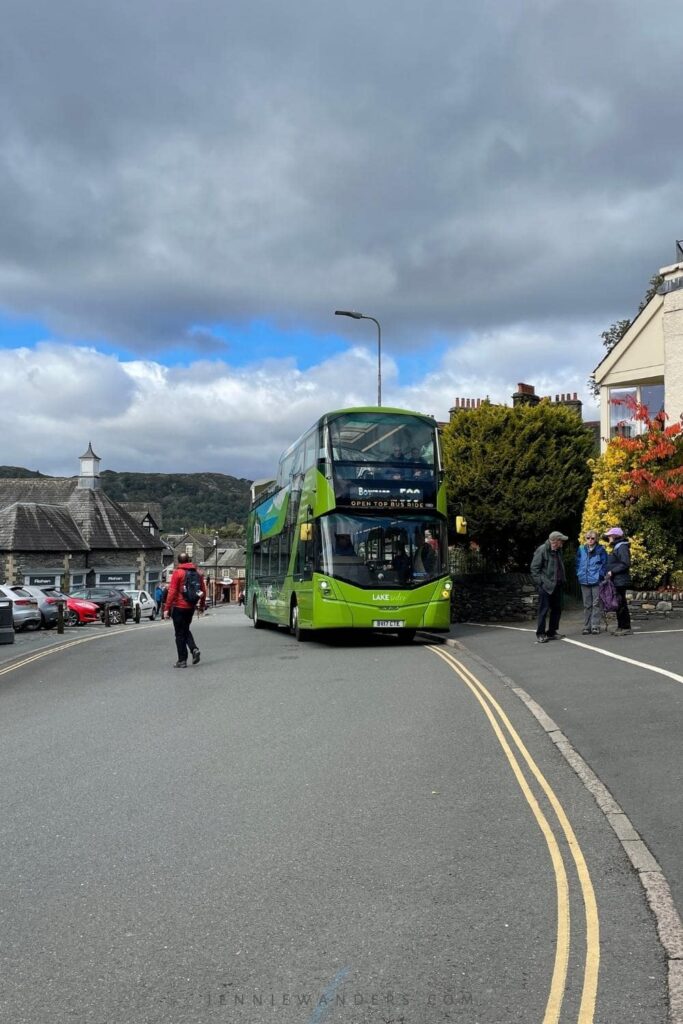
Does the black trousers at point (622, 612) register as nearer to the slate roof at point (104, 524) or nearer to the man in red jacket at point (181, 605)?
the man in red jacket at point (181, 605)

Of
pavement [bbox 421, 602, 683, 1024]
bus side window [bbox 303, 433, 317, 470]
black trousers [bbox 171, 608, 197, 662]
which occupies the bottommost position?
pavement [bbox 421, 602, 683, 1024]

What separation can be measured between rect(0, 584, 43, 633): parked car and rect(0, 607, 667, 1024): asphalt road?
737 inches

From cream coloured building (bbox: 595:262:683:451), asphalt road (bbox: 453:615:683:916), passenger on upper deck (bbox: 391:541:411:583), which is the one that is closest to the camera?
asphalt road (bbox: 453:615:683:916)

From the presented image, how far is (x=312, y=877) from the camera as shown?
5047 mm

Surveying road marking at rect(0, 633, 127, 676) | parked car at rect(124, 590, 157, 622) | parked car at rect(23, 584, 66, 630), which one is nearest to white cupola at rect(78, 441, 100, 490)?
parked car at rect(124, 590, 157, 622)

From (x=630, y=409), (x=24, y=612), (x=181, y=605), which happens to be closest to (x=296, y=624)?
(x=181, y=605)

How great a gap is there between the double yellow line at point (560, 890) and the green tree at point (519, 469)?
1460 centimetres

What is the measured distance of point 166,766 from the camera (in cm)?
766

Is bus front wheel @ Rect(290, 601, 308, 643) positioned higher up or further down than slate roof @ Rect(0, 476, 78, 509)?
further down

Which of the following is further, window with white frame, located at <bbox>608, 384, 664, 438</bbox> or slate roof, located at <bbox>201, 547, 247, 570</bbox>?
slate roof, located at <bbox>201, 547, 247, 570</bbox>

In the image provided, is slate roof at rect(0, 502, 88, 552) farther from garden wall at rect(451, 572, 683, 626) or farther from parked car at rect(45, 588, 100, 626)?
garden wall at rect(451, 572, 683, 626)

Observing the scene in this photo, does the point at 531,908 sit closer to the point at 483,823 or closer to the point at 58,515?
the point at 483,823

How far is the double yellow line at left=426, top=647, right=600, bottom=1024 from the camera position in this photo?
12.1 ft

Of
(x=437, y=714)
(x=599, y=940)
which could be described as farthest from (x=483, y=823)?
(x=437, y=714)
